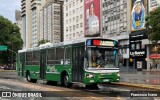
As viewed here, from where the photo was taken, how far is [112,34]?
77250 millimetres

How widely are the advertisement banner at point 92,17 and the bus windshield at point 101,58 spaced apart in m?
64.9

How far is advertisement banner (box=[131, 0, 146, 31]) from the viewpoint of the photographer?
6756 centimetres

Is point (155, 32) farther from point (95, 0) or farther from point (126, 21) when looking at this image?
point (95, 0)

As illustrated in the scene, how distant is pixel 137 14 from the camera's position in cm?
6906

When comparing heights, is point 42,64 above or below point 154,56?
below

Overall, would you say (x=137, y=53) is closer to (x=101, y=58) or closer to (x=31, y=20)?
(x=101, y=58)

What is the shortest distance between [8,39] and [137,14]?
37277 millimetres

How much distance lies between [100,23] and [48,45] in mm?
60685

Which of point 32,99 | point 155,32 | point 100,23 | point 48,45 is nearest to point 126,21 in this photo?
point 100,23

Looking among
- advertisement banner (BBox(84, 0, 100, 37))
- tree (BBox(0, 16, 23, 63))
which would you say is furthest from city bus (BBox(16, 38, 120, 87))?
tree (BBox(0, 16, 23, 63))

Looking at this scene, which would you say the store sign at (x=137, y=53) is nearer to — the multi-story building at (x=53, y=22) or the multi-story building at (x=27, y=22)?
the multi-story building at (x=53, y=22)

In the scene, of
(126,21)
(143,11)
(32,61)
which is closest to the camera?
(32,61)

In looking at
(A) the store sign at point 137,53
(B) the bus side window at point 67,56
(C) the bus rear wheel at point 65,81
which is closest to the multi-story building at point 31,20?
(A) the store sign at point 137,53

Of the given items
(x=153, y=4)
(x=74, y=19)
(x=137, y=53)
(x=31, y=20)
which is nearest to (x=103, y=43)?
(x=153, y=4)
